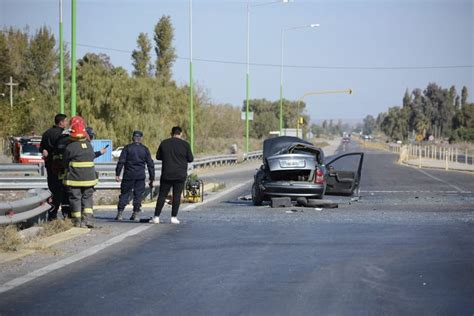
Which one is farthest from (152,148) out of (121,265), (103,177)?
(121,265)

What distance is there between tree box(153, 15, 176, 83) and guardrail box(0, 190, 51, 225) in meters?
59.8

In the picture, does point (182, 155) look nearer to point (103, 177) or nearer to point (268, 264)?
point (268, 264)

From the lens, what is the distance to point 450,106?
161 meters

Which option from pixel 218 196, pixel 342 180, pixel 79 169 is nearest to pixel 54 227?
pixel 79 169

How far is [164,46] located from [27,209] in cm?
6162

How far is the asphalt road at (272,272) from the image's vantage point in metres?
7.64

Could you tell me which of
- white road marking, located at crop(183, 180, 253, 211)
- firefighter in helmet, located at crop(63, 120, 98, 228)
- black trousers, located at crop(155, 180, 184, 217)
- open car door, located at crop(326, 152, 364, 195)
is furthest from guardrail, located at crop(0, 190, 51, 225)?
open car door, located at crop(326, 152, 364, 195)

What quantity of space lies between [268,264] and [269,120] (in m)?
122

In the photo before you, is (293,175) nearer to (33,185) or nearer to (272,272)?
(33,185)

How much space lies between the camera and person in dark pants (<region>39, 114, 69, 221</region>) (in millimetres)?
14094

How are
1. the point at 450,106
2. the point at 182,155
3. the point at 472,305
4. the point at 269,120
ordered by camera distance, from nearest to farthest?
1. the point at 472,305
2. the point at 182,155
3. the point at 269,120
4. the point at 450,106

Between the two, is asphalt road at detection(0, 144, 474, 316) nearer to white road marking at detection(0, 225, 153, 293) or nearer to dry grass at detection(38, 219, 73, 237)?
white road marking at detection(0, 225, 153, 293)

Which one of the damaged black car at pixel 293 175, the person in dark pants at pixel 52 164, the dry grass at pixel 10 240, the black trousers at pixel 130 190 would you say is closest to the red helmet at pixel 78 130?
the person in dark pants at pixel 52 164

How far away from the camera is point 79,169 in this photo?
13.3m
